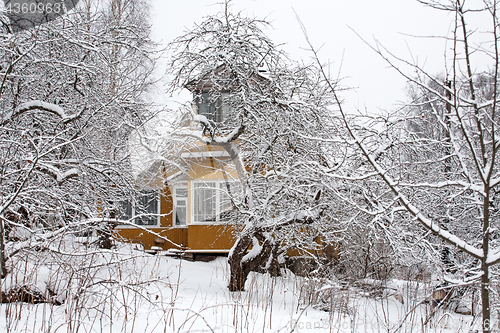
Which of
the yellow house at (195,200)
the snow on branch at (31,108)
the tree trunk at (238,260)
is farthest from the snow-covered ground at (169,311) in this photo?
the yellow house at (195,200)

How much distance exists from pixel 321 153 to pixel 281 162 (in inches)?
38.3

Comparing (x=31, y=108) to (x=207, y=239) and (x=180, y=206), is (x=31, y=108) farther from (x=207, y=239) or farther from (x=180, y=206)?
(x=180, y=206)

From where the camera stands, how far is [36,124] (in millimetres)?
6703

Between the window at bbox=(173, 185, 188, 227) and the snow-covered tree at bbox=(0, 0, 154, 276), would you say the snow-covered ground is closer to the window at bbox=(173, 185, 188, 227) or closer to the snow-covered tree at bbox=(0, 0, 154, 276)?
the snow-covered tree at bbox=(0, 0, 154, 276)

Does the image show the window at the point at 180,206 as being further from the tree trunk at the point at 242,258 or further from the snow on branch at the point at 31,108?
the snow on branch at the point at 31,108

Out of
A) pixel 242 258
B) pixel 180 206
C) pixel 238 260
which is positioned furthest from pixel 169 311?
pixel 180 206

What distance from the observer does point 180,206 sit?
52.4 ft

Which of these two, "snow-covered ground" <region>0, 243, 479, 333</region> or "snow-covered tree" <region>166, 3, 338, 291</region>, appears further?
"snow-covered tree" <region>166, 3, 338, 291</region>

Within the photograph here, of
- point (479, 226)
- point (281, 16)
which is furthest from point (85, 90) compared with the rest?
point (479, 226)

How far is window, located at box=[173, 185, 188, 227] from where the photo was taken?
1584cm

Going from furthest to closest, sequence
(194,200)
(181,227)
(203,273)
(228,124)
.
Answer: (181,227)
(194,200)
(203,273)
(228,124)

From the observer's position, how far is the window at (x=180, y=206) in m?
15.8

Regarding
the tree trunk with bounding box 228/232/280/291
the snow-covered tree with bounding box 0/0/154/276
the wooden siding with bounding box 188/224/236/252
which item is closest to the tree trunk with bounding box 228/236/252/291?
the tree trunk with bounding box 228/232/280/291

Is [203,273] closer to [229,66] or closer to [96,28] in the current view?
[229,66]
